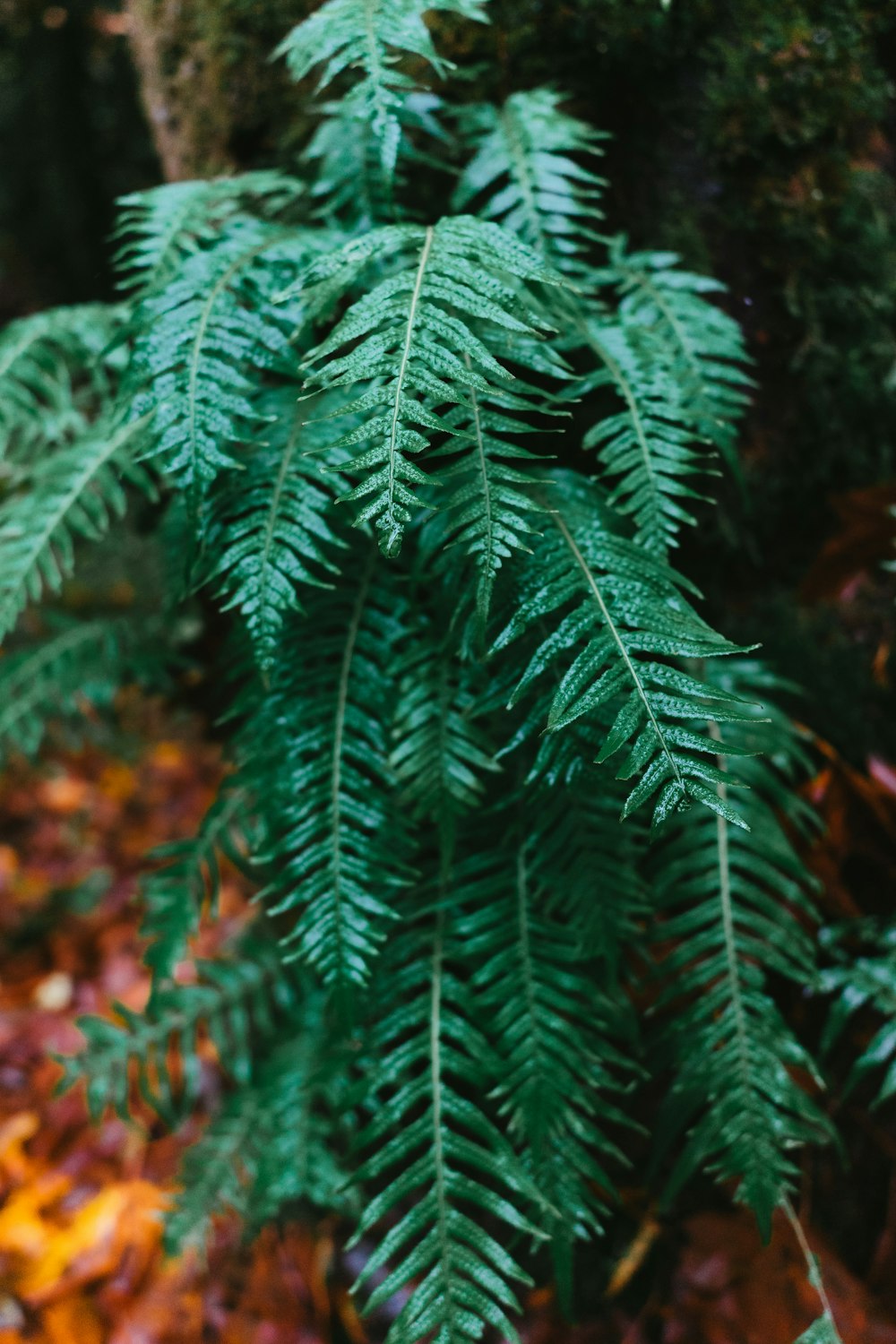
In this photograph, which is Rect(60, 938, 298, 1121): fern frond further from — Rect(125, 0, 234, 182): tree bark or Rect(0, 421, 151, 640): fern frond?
Rect(125, 0, 234, 182): tree bark

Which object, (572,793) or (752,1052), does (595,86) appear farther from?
(752,1052)

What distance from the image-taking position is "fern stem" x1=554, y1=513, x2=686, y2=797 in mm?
936

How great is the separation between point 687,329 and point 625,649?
27.8 inches

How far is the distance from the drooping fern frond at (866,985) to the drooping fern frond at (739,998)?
0.21 ft

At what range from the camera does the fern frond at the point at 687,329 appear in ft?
4.44

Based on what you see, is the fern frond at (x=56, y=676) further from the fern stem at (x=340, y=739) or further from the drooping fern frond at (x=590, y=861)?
the drooping fern frond at (x=590, y=861)

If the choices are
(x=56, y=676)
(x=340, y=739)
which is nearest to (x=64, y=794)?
(x=56, y=676)

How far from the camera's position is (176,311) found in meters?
1.23

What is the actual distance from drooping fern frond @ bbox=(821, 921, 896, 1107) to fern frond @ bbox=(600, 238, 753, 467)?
0.86m

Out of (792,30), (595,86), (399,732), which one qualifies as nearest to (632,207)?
(595,86)

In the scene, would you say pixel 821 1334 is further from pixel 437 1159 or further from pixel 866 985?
pixel 437 1159

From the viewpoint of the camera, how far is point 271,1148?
5.51 feet

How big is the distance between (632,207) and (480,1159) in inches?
67.0

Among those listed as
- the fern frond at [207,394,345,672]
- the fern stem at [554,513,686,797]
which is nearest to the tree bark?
the fern frond at [207,394,345,672]
